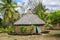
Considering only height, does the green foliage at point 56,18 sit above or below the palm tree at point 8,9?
below

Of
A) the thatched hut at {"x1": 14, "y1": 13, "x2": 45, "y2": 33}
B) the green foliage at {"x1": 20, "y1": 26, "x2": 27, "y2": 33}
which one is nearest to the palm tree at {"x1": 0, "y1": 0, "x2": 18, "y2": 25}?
the thatched hut at {"x1": 14, "y1": 13, "x2": 45, "y2": 33}

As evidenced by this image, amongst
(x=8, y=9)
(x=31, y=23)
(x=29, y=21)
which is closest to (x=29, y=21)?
(x=29, y=21)

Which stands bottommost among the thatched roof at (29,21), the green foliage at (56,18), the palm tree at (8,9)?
the green foliage at (56,18)

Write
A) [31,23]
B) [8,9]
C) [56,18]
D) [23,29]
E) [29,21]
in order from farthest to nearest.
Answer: [56,18], [8,9], [29,21], [31,23], [23,29]

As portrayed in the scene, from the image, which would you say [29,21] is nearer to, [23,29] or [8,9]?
[23,29]

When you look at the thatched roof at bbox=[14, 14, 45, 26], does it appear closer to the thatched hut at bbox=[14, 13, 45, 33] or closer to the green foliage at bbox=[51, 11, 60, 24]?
the thatched hut at bbox=[14, 13, 45, 33]

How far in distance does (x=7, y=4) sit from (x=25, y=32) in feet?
28.5

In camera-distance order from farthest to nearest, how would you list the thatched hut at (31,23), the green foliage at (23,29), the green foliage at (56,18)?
the green foliage at (56,18) < the thatched hut at (31,23) < the green foliage at (23,29)

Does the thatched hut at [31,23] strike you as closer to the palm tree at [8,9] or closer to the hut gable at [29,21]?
the hut gable at [29,21]

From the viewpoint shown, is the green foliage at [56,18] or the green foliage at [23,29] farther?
the green foliage at [56,18]

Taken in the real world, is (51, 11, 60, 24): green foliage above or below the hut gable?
below

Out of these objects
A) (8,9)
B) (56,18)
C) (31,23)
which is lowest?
(56,18)

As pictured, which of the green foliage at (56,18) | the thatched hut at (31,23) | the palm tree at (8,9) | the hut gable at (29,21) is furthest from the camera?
the green foliage at (56,18)

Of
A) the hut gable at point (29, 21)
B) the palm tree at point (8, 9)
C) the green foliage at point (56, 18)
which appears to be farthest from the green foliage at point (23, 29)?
the green foliage at point (56, 18)
